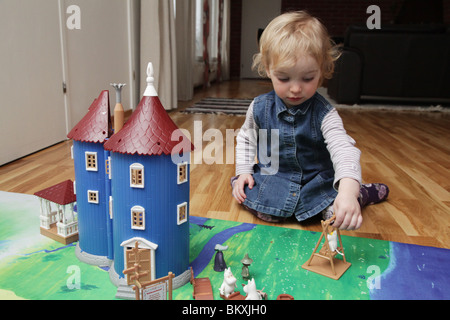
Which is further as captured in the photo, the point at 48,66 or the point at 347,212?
the point at 48,66

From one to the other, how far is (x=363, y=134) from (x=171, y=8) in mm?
1712

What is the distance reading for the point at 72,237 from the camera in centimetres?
97

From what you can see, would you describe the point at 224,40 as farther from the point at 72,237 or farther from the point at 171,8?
the point at 72,237

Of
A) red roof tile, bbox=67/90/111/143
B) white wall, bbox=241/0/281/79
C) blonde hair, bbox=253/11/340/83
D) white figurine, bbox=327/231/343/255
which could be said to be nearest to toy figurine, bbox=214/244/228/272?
white figurine, bbox=327/231/343/255

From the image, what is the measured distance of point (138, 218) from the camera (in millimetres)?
733

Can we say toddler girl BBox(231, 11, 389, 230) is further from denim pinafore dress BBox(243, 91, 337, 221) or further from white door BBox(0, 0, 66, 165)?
white door BBox(0, 0, 66, 165)

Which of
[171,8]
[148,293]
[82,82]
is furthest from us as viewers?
[171,8]

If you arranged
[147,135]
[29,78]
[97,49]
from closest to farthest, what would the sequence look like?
[147,135] → [29,78] → [97,49]

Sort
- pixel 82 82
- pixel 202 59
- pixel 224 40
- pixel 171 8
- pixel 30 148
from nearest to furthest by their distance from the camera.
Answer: pixel 30 148 < pixel 82 82 < pixel 171 8 < pixel 202 59 < pixel 224 40

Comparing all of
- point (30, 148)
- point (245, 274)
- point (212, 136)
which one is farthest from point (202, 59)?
point (245, 274)

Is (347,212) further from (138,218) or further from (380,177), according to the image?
(380,177)

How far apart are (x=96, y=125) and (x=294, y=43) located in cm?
48

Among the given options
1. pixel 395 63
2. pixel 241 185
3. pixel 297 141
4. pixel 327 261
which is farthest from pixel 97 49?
pixel 395 63

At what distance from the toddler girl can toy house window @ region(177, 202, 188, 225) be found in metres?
0.31
